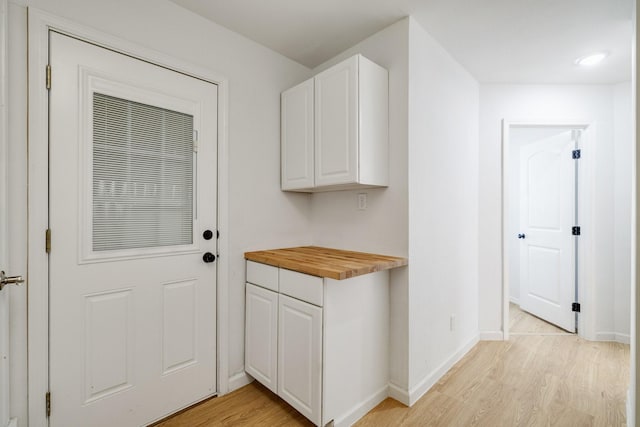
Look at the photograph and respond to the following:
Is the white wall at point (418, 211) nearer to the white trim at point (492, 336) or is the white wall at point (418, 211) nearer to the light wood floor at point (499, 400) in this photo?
the light wood floor at point (499, 400)

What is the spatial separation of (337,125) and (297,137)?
1.36ft

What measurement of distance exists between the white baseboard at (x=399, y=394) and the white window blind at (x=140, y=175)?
1.62 meters

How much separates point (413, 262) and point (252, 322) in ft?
3.80

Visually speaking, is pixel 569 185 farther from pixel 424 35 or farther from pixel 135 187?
pixel 135 187

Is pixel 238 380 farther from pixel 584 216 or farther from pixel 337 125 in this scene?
pixel 584 216

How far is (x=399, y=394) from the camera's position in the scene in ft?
6.33

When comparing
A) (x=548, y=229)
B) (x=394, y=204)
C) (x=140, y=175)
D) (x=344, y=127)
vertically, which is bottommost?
(x=548, y=229)

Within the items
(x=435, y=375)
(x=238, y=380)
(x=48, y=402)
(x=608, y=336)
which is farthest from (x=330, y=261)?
(x=608, y=336)

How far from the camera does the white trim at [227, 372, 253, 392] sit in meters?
2.04

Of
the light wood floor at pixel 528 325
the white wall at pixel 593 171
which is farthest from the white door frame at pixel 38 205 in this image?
the light wood floor at pixel 528 325

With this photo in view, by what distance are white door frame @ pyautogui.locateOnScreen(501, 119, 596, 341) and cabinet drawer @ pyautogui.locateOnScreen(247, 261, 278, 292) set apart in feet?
7.42

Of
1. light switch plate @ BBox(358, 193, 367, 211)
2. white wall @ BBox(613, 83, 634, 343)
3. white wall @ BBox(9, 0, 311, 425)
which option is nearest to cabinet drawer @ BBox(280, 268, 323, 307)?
white wall @ BBox(9, 0, 311, 425)

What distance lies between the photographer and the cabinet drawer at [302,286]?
1600 millimetres

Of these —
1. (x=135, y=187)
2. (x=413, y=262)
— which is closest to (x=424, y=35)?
(x=413, y=262)
